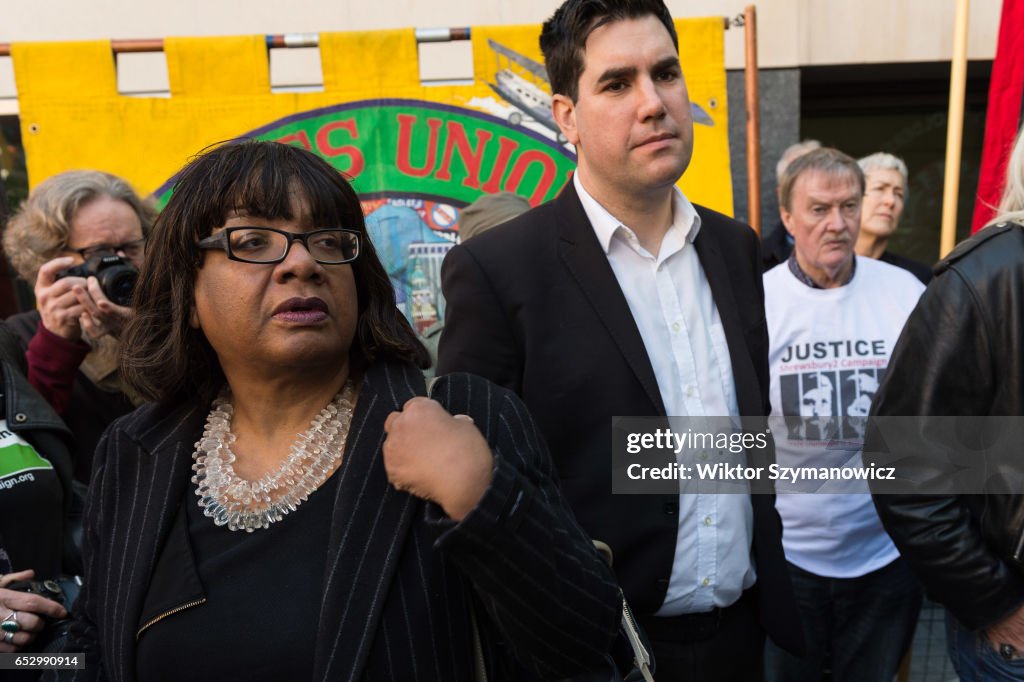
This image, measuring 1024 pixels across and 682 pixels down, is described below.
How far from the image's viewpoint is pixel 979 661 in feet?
7.00

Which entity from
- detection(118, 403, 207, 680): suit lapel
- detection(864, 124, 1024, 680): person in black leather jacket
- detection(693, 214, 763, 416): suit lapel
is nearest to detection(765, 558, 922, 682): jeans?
detection(864, 124, 1024, 680): person in black leather jacket

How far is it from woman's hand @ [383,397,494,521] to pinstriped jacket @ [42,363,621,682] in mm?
25

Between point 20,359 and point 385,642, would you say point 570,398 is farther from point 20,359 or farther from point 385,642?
point 20,359

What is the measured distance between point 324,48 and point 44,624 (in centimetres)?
285

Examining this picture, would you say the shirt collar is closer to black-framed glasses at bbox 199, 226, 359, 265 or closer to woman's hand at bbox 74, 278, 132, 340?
black-framed glasses at bbox 199, 226, 359, 265

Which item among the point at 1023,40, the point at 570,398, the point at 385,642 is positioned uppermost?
the point at 1023,40

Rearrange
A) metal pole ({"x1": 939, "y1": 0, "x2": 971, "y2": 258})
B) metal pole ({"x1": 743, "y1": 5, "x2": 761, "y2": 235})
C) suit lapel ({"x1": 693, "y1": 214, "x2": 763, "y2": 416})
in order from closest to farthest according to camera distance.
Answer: suit lapel ({"x1": 693, "y1": 214, "x2": 763, "y2": 416}) < metal pole ({"x1": 939, "y1": 0, "x2": 971, "y2": 258}) < metal pole ({"x1": 743, "y1": 5, "x2": 761, "y2": 235})

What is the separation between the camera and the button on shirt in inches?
80.5

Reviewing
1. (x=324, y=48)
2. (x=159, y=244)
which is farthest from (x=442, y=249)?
(x=159, y=244)

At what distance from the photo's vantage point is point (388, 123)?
3.98m

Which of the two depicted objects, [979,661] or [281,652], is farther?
[979,661]

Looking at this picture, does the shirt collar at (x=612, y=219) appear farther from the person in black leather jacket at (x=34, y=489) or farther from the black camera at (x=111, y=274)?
the person in black leather jacket at (x=34, y=489)

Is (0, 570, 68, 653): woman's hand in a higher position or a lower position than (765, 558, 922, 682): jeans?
higher

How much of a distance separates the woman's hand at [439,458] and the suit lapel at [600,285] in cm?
82
